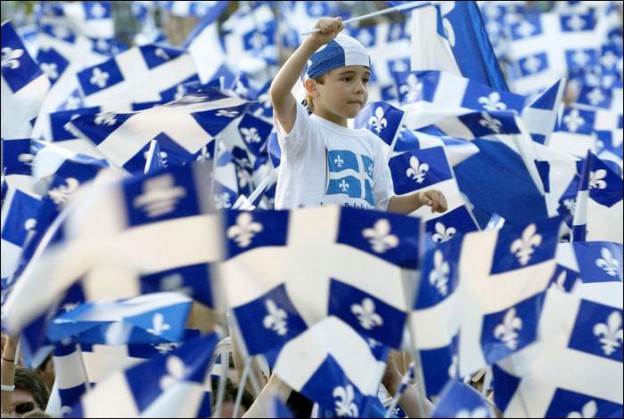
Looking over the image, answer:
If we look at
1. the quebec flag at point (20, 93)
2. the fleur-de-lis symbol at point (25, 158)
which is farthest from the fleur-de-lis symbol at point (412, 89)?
the fleur-de-lis symbol at point (25, 158)

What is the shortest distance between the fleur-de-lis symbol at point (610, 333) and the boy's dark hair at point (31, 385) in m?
1.68

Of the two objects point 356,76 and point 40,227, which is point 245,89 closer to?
point 356,76

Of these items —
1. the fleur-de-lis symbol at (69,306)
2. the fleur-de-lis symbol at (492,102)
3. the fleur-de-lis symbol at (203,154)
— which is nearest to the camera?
the fleur-de-lis symbol at (69,306)

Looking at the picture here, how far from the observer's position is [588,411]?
4.00 metres

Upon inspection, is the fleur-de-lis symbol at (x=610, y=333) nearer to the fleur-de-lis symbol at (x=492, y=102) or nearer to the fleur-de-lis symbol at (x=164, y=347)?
the fleur-de-lis symbol at (x=164, y=347)

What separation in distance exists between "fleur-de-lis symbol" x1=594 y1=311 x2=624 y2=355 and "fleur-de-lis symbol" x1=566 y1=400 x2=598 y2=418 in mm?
130

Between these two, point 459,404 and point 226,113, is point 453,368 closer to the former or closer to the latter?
point 459,404

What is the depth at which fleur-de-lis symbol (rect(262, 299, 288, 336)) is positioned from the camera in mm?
3920

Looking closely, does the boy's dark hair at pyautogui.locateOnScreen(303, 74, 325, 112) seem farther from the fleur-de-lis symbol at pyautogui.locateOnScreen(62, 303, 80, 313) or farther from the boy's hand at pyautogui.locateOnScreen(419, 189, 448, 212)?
the fleur-de-lis symbol at pyautogui.locateOnScreen(62, 303, 80, 313)

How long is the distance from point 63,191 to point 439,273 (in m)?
0.96

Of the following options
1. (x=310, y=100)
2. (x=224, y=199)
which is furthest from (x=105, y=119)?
(x=310, y=100)

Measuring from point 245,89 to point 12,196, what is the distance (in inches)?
146

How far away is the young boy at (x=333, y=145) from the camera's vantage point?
4.82 meters

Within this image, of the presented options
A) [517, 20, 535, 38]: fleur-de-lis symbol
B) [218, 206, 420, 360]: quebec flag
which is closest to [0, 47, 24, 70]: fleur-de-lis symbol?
[218, 206, 420, 360]: quebec flag
